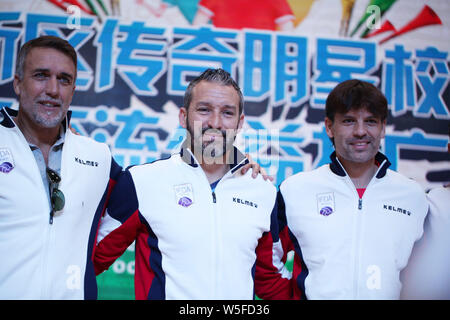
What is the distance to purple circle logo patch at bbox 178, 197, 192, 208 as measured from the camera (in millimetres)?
1658

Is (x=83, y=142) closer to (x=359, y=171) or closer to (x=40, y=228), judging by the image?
(x=40, y=228)

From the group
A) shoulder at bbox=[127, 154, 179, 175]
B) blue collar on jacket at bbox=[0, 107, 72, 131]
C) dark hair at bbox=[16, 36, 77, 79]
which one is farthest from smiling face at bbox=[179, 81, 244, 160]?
blue collar on jacket at bbox=[0, 107, 72, 131]

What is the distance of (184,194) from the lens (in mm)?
1679

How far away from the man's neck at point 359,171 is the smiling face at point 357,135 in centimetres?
1

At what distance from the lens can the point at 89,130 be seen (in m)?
2.74

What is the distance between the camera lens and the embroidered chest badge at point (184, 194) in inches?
65.4

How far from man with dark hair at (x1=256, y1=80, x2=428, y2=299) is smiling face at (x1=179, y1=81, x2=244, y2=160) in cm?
39

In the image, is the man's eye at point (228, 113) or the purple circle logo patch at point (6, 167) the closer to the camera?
the purple circle logo patch at point (6, 167)

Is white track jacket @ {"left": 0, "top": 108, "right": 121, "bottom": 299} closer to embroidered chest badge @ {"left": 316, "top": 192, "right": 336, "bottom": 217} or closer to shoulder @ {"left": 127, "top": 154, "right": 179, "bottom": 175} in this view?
shoulder @ {"left": 127, "top": 154, "right": 179, "bottom": 175}

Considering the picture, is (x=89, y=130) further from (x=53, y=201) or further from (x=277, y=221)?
(x=277, y=221)

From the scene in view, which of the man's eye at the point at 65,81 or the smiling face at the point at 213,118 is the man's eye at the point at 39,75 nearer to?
the man's eye at the point at 65,81

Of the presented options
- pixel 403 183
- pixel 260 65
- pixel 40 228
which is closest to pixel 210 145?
pixel 40 228

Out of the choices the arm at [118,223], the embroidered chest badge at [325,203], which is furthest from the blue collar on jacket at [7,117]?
the embroidered chest badge at [325,203]
